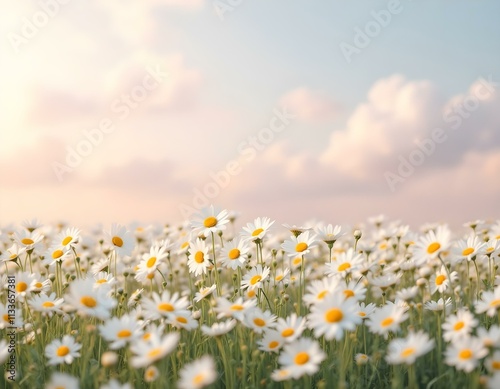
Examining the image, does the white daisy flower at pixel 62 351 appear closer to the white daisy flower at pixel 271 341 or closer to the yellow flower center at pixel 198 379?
the white daisy flower at pixel 271 341

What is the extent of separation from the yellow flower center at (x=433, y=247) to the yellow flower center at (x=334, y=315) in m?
1.15

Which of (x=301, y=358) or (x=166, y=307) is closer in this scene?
(x=301, y=358)

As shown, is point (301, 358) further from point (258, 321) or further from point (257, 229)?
point (257, 229)

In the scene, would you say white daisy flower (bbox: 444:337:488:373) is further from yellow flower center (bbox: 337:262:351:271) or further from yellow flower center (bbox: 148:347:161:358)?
yellow flower center (bbox: 148:347:161:358)

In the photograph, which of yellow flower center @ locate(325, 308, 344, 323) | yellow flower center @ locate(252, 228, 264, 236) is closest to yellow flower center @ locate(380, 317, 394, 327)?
yellow flower center @ locate(325, 308, 344, 323)

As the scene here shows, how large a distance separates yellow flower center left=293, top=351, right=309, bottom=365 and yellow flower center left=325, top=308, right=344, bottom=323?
206mm

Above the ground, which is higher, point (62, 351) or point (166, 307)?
point (166, 307)

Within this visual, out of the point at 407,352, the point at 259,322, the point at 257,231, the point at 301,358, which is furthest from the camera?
the point at 257,231

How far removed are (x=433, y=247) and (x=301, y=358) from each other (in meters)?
1.45

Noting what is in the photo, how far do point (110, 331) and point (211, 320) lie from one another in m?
1.57

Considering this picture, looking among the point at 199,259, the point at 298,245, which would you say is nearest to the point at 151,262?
the point at 199,259

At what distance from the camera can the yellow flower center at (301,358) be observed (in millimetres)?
2973

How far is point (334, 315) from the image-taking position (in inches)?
120

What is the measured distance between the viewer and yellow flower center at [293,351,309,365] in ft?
9.75
